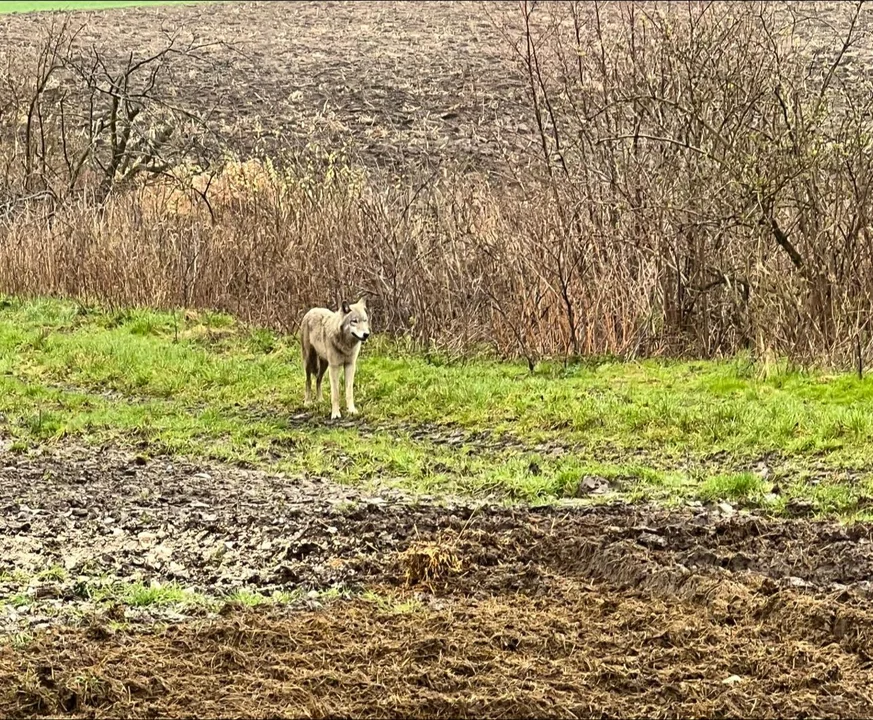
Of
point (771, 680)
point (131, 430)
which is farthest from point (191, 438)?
point (771, 680)

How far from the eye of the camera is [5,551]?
25.5 ft

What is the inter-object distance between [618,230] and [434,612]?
8.12 metres

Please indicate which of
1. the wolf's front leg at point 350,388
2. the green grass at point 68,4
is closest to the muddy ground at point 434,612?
the wolf's front leg at point 350,388

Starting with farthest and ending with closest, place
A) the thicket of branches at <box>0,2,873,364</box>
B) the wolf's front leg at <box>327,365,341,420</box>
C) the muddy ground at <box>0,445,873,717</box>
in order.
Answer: the thicket of branches at <box>0,2,873,364</box>, the wolf's front leg at <box>327,365,341,420</box>, the muddy ground at <box>0,445,873,717</box>

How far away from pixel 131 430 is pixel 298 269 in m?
4.63

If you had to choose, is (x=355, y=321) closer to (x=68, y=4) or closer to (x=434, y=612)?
(x=434, y=612)

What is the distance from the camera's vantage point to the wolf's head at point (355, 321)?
11.5m

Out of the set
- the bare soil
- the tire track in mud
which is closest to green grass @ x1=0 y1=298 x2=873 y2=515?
the tire track in mud

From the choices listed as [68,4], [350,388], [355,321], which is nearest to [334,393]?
[350,388]

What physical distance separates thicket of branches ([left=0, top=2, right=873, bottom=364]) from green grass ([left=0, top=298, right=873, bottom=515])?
738 mm

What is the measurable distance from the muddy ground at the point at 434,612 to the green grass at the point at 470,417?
0.84 metres

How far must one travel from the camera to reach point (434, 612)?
6.22 meters

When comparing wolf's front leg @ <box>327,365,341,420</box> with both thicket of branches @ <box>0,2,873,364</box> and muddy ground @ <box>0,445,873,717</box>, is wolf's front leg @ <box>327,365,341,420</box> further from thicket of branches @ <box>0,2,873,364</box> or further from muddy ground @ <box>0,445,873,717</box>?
muddy ground @ <box>0,445,873,717</box>

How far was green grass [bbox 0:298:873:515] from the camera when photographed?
8914 millimetres
